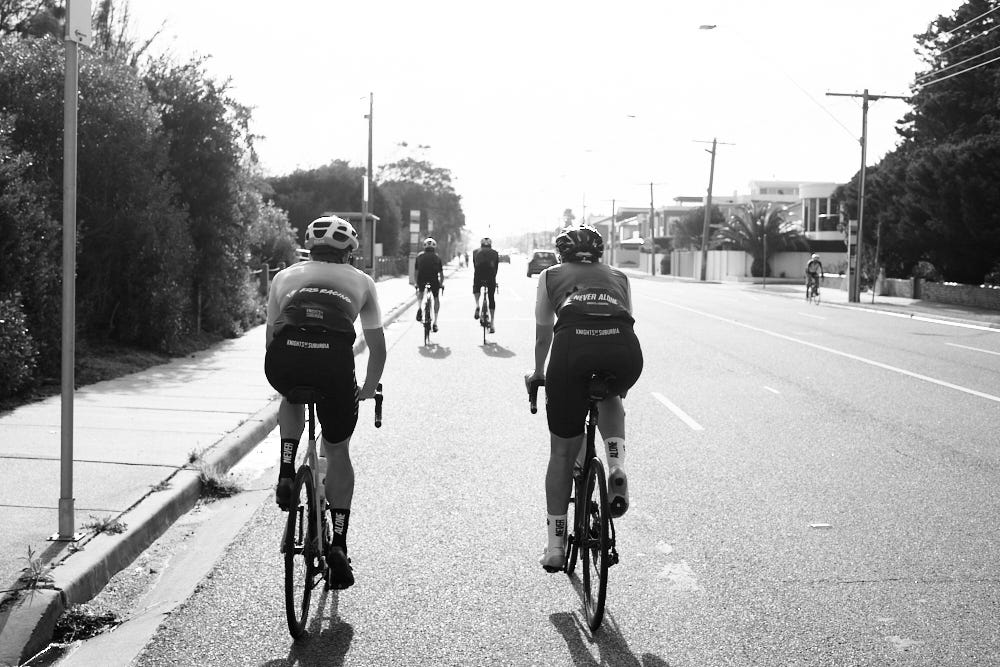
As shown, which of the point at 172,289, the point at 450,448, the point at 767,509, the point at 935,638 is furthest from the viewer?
the point at 172,289

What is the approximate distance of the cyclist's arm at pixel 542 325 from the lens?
18.4 ft

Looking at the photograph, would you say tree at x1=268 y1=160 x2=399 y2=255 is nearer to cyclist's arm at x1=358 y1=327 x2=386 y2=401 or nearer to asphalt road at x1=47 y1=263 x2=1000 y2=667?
asphalt road at x1=47 y1=263 x2=1000 y2=667

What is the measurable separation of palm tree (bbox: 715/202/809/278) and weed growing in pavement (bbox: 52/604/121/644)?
63256 mm

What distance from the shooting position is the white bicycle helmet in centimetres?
523

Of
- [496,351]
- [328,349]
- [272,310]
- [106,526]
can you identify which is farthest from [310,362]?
[496,351]

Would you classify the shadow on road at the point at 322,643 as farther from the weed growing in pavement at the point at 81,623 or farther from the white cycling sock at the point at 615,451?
the white cycling sock at the point at 615,451

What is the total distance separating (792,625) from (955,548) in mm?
1853

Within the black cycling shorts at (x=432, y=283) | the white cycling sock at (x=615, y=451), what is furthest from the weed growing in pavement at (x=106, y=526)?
the black cycling shorts at (x=432, y=283)

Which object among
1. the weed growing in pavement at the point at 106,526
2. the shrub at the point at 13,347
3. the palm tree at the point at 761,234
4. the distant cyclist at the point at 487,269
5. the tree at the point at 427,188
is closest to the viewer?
the weed growing in pavement at the point at 106,526

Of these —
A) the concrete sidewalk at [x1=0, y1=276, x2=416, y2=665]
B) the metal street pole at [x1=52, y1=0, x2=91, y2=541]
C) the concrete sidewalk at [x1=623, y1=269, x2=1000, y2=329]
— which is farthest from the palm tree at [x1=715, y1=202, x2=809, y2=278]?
the metal street pole at [x1=52, y1=0, x2=91, y2=541]

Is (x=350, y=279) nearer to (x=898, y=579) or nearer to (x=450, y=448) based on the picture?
(x=898, y=579)

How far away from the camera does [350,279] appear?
17.0 ft

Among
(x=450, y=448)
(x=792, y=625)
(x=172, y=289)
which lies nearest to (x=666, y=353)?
(x=172, y=289)

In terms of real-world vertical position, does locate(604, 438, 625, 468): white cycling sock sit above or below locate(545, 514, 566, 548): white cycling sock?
above
